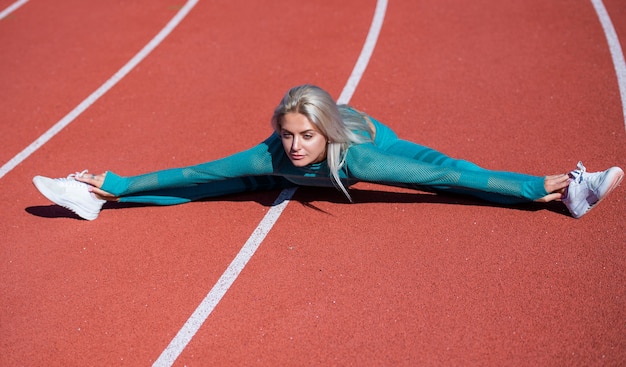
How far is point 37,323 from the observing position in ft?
13.1

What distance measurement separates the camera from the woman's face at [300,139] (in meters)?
3.94

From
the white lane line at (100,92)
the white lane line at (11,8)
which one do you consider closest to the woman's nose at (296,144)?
the white lane line at (100,92)

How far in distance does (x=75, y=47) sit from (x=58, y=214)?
10.0 ft

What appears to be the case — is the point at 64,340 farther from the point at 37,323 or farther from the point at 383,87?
the point at 383,87

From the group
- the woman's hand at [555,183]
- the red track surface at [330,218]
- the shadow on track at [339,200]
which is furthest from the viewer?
the shadow on track at [339,200]

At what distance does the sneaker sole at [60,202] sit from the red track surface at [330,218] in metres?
0.09

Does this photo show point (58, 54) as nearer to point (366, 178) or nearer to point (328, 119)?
point (328, 119)

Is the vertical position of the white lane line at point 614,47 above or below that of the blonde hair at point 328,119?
above

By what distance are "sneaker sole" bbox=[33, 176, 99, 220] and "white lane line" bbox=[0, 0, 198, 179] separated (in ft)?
3.47

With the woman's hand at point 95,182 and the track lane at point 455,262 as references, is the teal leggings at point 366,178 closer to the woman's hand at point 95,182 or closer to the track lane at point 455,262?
the woman's hand at point 95,182

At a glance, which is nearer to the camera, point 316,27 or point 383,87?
point 383,87

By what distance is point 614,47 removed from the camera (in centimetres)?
636

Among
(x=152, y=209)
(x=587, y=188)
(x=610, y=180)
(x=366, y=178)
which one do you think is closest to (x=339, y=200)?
(x=366, y=178)

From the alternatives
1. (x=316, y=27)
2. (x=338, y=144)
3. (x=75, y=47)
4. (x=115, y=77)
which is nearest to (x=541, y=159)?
(x=338, y=144)
